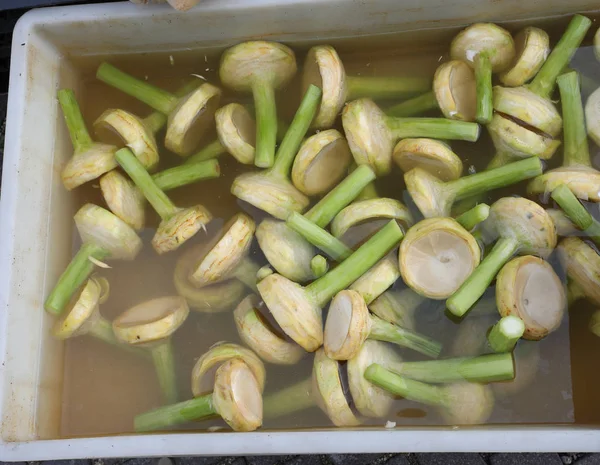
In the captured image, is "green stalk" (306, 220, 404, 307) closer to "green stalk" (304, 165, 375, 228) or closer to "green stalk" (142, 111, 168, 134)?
"green stalk" (304, 165, 375, 228)

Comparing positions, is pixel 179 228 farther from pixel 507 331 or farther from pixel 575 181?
pixel 575 181

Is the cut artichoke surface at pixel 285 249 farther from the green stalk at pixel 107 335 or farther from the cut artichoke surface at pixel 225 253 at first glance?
the green stalk at pixel 107 335

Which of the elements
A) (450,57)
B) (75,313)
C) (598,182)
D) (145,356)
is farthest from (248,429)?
(450,57)

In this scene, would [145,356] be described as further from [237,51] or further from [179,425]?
[237,51]

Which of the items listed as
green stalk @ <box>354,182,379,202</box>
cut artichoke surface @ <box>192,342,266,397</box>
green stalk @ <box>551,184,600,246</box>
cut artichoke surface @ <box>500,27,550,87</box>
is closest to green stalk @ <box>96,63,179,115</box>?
green stalk @ <box>354,182,379,202</box>

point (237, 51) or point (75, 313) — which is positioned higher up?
point (237, 51)

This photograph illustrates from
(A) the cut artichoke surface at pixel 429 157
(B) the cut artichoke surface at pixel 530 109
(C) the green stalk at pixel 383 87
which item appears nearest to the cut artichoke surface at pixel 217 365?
Result: (A) the cut artichoke surface at pixel 429 157

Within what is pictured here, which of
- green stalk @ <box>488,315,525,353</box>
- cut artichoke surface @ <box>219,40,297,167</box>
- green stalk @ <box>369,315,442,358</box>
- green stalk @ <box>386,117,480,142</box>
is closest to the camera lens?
green stalk @ <box>488,315,525,353</box>
